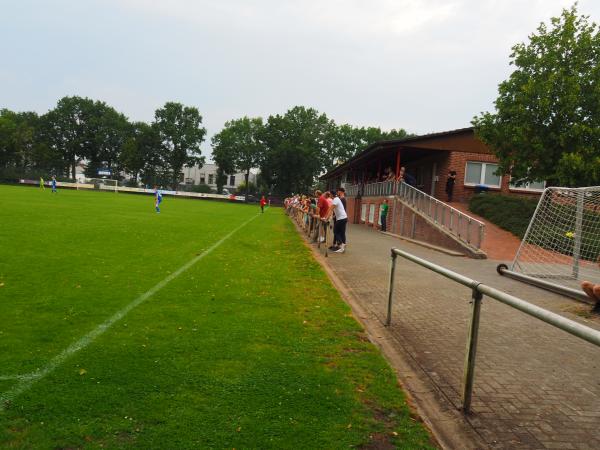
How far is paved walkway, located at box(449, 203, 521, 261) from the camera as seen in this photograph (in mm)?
16275

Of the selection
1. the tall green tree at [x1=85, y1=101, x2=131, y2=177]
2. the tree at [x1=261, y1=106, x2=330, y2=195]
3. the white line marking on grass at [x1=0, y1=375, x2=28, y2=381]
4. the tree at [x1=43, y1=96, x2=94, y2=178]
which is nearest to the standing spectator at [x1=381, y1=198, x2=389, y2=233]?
the white line marking on grass at [x1=0, y1=375, x2=28, y2=381]

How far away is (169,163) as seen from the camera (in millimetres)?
99188

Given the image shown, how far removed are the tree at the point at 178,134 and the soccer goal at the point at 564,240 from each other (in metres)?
91.1

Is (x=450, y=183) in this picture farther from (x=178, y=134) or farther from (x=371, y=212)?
(x=178, y=134)

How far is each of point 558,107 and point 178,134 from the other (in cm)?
8821

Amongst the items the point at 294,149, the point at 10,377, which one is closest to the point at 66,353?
the point at 10,377

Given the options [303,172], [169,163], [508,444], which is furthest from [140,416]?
[169,163]

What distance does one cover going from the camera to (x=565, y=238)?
12.8 m

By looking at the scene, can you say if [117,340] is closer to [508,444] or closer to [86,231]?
[508,444]

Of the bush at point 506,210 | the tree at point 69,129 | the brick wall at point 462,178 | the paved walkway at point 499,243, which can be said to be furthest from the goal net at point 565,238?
the tree at point 69,129

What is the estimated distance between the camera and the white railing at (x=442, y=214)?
51.5 ft

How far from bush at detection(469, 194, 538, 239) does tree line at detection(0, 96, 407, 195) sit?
6711 cm

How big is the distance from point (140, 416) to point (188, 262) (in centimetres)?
672

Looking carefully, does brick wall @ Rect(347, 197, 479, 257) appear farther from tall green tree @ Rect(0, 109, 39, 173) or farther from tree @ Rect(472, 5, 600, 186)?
tall green tree @ Rect(0, 109, 39, 173)
